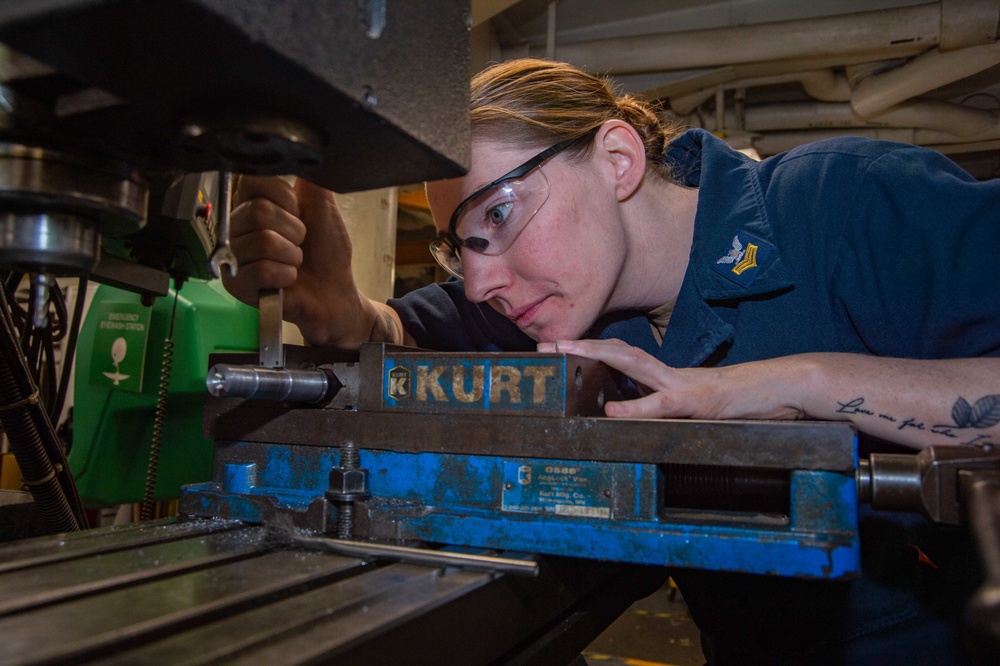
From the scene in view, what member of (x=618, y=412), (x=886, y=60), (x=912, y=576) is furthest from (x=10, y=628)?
(x=886, y=60)

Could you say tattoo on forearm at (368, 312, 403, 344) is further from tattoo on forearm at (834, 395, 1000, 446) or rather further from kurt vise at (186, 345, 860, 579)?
tattoo on forearm at (834, 395, 1000, 446)

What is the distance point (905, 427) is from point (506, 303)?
685 mm

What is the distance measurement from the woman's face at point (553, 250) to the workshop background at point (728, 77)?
0.87 m

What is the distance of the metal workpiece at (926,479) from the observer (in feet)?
2.05

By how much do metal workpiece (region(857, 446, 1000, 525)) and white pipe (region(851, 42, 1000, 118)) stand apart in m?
2.64

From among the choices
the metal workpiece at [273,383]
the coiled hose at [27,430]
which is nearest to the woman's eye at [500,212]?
the metal workpiece at [273,383]

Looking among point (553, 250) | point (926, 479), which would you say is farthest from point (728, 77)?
point (926, 479)

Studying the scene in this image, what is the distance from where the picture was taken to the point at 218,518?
886 mm

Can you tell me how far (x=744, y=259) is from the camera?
4.00 feet

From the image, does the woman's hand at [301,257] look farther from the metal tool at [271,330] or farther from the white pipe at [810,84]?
the white pipe at [810,84]

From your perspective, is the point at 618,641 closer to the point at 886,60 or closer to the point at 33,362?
the point at 33,362

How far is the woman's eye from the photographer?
120 cm

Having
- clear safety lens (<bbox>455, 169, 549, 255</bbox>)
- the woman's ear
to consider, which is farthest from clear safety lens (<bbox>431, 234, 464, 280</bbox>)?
the woman's ear

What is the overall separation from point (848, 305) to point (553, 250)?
504 millimetres
